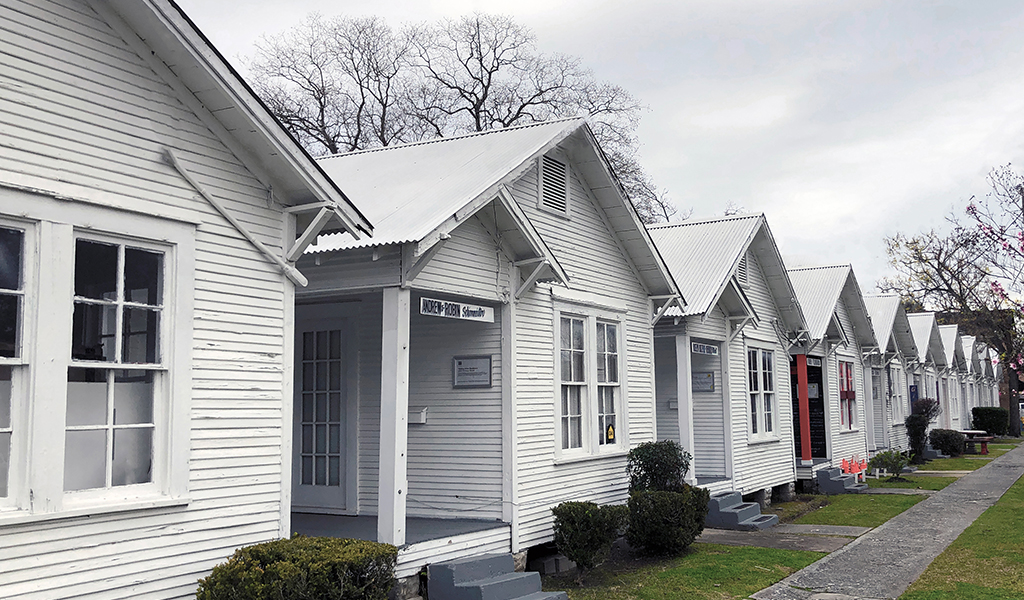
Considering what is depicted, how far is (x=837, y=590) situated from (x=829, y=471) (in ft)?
37.8

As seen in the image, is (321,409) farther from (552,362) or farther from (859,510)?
(859,510)

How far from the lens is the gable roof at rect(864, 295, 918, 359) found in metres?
29.9

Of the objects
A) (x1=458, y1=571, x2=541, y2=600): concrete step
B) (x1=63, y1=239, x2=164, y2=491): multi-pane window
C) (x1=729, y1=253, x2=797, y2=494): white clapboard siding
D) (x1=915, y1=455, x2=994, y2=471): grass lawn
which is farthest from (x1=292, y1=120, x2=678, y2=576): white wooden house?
(x1=915, y1=455, x2=994, y2=471): grass lawn

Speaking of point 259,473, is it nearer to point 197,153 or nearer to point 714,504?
point 197,153

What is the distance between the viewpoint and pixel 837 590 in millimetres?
10586

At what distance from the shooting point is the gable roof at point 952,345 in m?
43.2

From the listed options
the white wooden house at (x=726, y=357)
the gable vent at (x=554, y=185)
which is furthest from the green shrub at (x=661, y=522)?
the gable vent at (x=554, y=185)

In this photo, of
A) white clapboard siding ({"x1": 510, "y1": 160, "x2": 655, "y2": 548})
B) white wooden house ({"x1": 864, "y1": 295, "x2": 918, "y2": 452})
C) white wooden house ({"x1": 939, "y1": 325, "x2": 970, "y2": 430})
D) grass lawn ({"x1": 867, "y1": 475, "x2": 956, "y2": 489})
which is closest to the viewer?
white clapboard siding ({"x1": 510, "y1": 160, "x2": 655, "y2": 548})

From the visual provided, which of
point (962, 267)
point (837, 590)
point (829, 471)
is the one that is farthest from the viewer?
point (962, 267)

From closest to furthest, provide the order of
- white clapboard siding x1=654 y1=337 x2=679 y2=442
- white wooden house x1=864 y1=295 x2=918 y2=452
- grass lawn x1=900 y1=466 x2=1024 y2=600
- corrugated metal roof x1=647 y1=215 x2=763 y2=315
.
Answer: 1. grass lawn x1=900 y1=466 x2=1024 y2=600
2. corrugated metal roof x1=647 y1=215 x2=763 y2=315
3. white clapboard siding x1=654 y1=337 x2=679 y2=442
4. white wooden house x1=864 y1=295 x2=918 y2=452

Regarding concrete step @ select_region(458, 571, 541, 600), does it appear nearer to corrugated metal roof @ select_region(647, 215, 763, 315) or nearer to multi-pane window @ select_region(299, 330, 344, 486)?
multi-pane window @ select_region(299, 330, 344, 486)

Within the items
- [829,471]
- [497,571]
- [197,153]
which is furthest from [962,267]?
[197,153]

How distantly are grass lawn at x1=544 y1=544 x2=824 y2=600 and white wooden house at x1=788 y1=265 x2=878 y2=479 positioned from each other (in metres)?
9.38

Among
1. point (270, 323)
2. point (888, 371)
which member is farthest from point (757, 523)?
point (888, 371)
